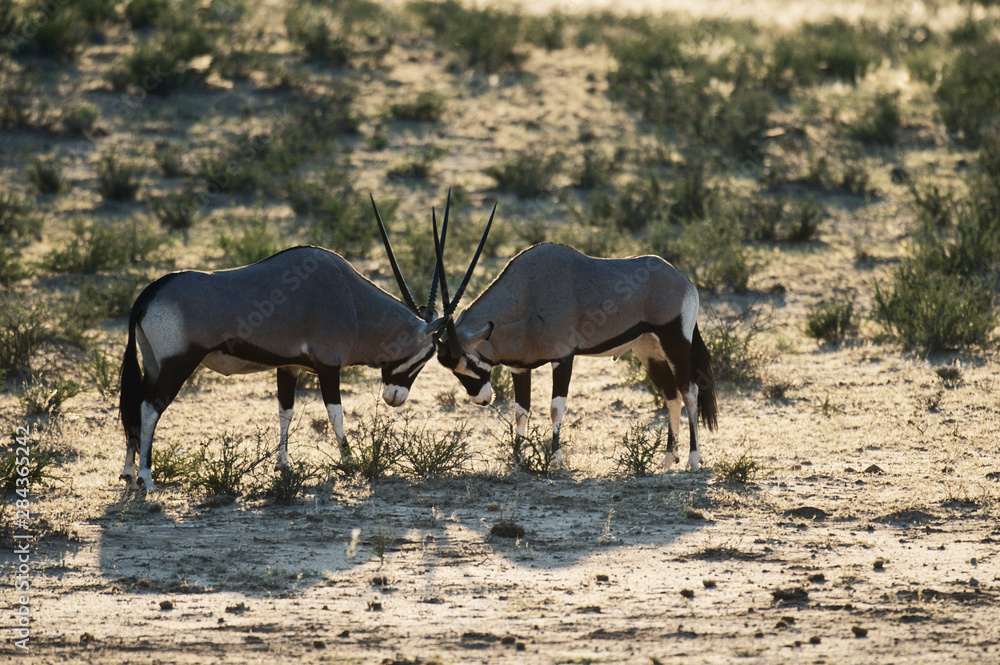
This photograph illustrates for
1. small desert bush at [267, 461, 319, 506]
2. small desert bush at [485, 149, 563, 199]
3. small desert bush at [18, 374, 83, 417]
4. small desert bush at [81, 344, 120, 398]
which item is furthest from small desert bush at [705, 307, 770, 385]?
small desert bush at [485, 149, 563, 199]

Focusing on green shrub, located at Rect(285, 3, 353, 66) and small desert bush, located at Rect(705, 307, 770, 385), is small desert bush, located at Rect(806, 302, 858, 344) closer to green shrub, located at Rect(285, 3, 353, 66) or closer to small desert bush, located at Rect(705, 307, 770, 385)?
small desert bush, located at Rect(705, 307, 770, 385)

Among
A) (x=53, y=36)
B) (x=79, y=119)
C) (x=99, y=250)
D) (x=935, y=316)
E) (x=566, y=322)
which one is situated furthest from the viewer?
(x=53, y=36)

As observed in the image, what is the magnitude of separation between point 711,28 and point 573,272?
25337 mm

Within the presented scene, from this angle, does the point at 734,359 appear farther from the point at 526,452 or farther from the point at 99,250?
the point at 99,250

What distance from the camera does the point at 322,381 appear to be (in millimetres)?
8438

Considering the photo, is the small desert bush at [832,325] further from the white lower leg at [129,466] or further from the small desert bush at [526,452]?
the white lower leg at [129,466]

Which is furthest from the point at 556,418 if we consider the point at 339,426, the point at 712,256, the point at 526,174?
the point at 526,174

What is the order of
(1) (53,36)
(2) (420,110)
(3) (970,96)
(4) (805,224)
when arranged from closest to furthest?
(4) (805,224) < (2) (420,110) < (3) (970,96) < (1) (53,36)

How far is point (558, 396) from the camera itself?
8688 millimetres

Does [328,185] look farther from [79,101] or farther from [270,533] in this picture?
[270,533]

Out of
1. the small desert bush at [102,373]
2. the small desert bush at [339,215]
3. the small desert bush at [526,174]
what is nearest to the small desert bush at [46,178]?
the small desert bush at [339,215]

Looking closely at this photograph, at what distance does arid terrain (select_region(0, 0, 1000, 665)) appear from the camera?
568 cm

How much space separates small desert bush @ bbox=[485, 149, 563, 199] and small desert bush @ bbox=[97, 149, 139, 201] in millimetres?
5739

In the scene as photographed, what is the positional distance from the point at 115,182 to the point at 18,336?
269 inches
